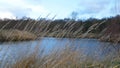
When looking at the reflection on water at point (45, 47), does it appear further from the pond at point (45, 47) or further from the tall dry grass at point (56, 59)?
the tall dry grass at point (56, 59)

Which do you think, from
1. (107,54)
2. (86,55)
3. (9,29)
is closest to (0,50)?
(9,29)

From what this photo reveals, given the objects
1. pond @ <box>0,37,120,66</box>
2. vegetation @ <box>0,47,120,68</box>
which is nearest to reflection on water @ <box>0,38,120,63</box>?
pond @ <box>0,37,120,66</box>

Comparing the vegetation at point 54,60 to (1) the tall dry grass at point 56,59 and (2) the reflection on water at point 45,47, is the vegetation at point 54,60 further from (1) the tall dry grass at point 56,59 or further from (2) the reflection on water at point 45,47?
(2) the reflection on water at point 45,47

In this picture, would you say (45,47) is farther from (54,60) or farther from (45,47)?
(54,60)

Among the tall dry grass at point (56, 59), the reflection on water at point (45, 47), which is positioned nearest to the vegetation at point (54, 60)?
the tall dry grass at point (56, 59)

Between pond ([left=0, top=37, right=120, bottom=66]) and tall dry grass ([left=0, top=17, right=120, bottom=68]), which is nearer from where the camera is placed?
tall dry grass ([left=0, top=17, right=120, bottom=68])

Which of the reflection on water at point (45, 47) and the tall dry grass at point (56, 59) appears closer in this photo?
the tall dry grass at point (56, 59)

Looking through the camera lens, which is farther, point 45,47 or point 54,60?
point 45,47

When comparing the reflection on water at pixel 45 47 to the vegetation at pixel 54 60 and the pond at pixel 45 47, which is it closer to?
the pond at pixel 45 47

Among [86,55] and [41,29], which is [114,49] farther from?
[41,29]

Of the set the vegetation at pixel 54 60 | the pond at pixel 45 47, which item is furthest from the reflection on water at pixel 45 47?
the vegetation at pixel 54 60

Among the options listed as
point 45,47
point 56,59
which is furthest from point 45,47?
point 56,59

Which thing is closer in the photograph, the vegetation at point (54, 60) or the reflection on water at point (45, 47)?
the vegetation at point (54, 60)

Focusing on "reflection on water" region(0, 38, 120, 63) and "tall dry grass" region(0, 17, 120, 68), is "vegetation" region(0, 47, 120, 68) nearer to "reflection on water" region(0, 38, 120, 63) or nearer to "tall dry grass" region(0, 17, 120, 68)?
"tall dry grass" region(0, 17, 120, 68)
